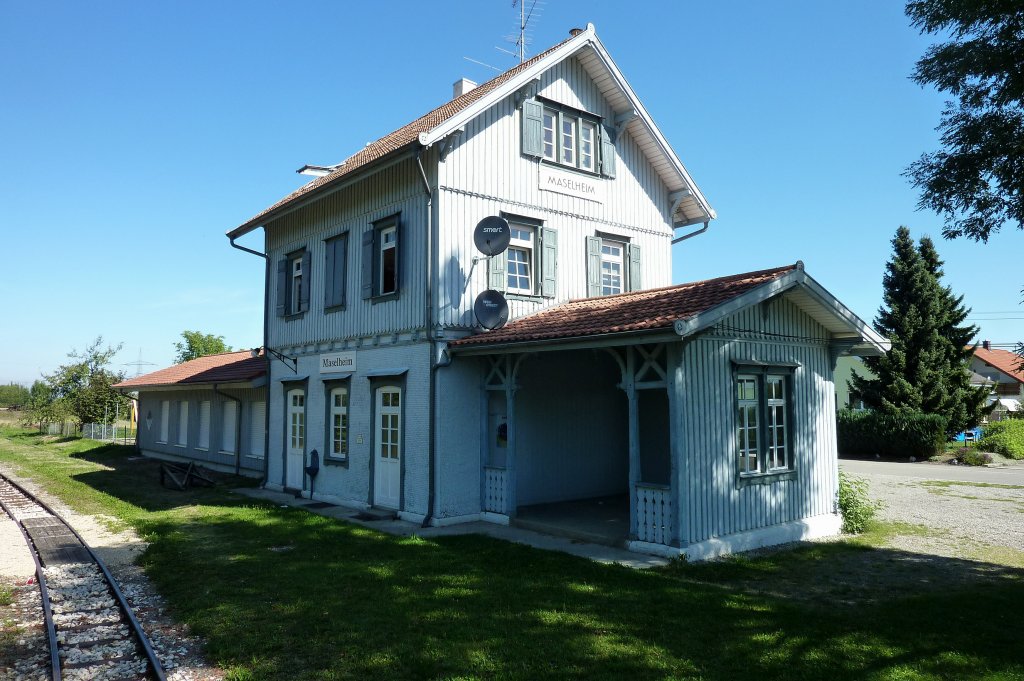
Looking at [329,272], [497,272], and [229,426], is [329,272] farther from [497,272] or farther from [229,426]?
[229,426]

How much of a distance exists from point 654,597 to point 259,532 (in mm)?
6543

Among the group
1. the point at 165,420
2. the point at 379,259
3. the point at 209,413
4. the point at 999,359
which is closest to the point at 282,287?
the point at 379,259

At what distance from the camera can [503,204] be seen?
12.8 m

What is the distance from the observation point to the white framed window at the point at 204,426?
72.6 feet

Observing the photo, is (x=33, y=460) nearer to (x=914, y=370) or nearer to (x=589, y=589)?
(x=589, y=589)

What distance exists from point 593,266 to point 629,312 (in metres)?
3.93

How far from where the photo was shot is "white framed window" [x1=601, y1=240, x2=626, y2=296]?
14391mm

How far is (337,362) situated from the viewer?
47.1ft

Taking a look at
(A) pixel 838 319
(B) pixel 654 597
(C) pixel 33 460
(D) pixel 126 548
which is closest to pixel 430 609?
(B) pixel 654 597

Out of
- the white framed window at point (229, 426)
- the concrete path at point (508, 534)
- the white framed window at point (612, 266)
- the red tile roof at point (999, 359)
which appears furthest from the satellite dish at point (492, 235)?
the red tile roof at point (999, 359)

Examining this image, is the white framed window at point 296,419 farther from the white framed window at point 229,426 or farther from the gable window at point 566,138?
the gable window at point 566,138

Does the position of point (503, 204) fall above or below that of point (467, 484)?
above

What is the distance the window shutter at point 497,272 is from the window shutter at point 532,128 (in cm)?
210

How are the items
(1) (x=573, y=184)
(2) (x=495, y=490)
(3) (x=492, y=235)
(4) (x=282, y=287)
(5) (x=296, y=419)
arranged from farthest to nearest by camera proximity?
(4) (x=282, y=287) < (5) (x=296, y=419) < (1) (x=573, y=184) < (3) (x=492, y=235) < (2) (x=495, y=490)
